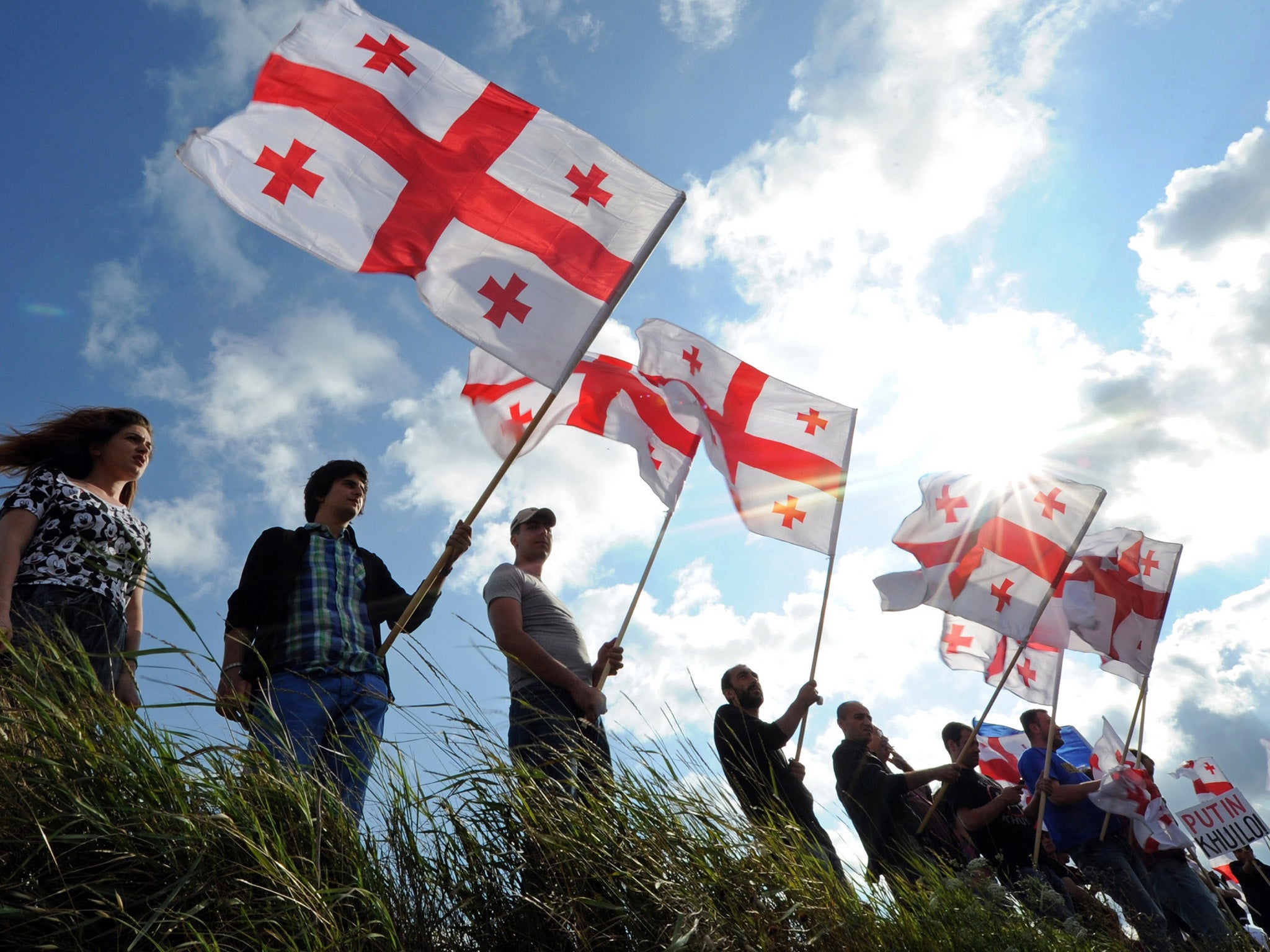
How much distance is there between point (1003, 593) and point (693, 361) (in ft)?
10.6

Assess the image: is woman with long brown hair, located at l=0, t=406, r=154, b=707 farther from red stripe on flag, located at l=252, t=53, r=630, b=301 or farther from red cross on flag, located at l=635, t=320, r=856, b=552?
red cross on flag, located at l=635, t=320, r=856, b=552

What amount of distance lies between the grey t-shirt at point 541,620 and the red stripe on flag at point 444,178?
152 cm

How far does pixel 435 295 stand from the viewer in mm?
4516

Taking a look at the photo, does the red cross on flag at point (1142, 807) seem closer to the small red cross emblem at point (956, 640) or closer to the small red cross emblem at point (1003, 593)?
the small red cross emblem at point (1003, 593)

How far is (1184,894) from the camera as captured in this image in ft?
22.0

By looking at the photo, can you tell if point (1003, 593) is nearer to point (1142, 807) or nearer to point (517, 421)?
point (1142, 807)

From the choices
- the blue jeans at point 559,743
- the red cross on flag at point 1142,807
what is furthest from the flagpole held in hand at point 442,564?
the red cross on flag at point 1142,807

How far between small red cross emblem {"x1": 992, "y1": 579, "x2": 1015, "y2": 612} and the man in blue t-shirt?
105cm

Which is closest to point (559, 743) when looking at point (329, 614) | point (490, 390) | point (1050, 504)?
point (329, 614)

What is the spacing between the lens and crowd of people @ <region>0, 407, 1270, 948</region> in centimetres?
296

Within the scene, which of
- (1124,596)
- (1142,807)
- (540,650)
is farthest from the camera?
(1124,596)

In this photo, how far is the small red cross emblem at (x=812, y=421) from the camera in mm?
7016

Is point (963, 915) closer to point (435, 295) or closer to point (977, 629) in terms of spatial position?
point (435, 295)

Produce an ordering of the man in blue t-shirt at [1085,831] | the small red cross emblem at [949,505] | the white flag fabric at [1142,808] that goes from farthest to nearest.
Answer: the small red cross emblem at [949,505], the white flag fabric at [1142,808], the man in blue t-shirt at [1085,831]
